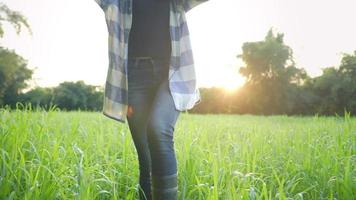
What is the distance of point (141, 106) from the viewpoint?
212cm

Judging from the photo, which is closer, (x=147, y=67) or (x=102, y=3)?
(x=147, y=67)

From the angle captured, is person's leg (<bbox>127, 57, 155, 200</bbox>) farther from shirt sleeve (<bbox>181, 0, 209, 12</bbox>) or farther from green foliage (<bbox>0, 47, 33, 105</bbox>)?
green foliage (<bbox>0, 47, 33, 105</bbox>)

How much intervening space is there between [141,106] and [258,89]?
105 ft

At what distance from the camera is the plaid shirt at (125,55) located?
82.4 inches

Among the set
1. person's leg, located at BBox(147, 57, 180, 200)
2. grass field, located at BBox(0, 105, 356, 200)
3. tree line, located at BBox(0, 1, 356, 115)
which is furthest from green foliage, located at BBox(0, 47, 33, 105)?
person's leg, located at BBox(147, 57, 180, 200)

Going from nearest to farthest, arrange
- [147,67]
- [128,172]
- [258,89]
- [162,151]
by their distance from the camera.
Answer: [162,151] → [147,67] → [128,172] → [258,89]

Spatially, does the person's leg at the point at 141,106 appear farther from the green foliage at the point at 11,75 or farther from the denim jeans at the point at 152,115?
the green foliage at the point at 11,75

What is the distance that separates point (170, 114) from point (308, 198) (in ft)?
5.37

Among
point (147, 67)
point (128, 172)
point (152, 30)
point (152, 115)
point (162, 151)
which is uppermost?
point (152, 30)

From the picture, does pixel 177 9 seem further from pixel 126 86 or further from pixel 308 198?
pixel 308 198

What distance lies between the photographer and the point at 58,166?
2617mm

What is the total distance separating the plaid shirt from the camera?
6.87ft

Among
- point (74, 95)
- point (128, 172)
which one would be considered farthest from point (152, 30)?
point (74, 95)

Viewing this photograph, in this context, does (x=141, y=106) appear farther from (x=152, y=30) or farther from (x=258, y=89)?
(x=258, y=89)
